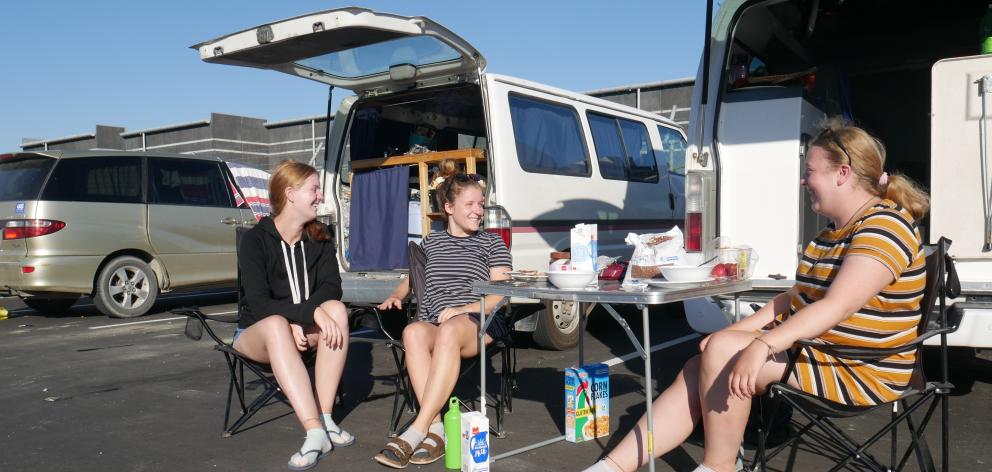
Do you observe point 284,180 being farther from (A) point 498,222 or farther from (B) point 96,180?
(B) point 96,180

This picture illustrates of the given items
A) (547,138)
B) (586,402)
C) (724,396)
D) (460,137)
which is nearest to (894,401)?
(724,396)

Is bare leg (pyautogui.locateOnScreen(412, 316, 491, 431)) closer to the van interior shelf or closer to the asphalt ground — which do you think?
the asphalt ground

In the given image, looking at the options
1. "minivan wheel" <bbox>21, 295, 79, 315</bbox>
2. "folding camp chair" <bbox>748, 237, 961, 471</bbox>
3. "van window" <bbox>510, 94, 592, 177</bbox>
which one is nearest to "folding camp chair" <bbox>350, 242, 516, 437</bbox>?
"folding camp chair" <bbox>748, 237, 961, 471</bbox>

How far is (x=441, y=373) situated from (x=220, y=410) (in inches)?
63.5

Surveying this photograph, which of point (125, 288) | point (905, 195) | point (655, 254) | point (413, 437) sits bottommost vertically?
point (413, 437)

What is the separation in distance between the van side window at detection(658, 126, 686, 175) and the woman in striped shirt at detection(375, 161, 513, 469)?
417 centimetres

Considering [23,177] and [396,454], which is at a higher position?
[23,177]

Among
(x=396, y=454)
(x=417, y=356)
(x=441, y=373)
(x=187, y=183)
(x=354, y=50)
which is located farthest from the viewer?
(x=187, y=183)

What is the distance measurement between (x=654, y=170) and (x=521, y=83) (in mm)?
2302

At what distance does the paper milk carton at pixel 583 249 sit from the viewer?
3279 mm

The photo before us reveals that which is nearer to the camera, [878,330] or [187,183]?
[878,330]

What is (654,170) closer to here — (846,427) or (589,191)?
(589,191)

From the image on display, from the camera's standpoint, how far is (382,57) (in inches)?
217

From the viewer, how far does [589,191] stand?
656 centimetres
